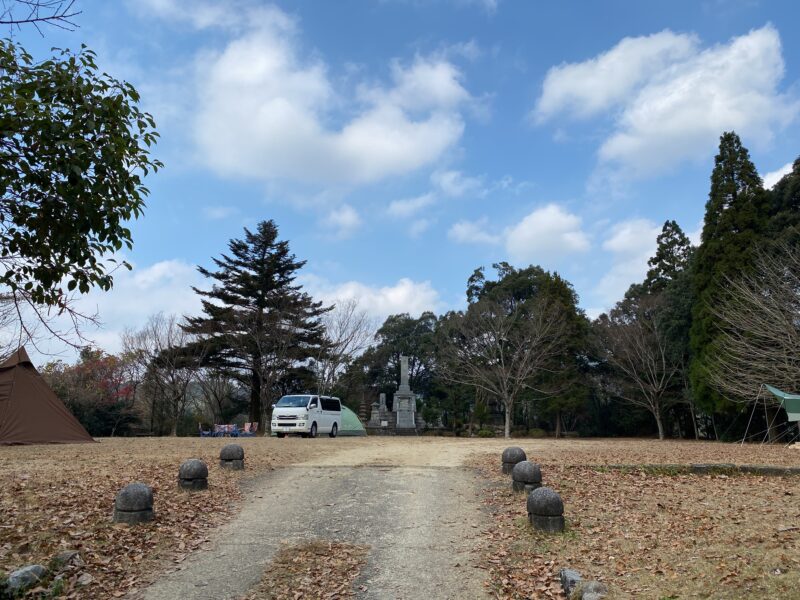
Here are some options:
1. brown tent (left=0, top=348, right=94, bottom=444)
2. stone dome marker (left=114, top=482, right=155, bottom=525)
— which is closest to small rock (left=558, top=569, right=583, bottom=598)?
stone dome marker (left=114, top=482, right=155, bottom=525)

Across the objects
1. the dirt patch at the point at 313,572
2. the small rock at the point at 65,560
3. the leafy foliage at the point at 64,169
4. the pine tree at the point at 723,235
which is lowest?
the dirt patch at the point at 313,572

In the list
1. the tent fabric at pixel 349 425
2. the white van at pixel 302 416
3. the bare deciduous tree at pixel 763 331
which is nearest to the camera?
the bare deciduous tree at pixel 763 331

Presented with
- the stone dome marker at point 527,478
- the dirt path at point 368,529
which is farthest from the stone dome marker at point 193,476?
the stone dome marker at point 527,478

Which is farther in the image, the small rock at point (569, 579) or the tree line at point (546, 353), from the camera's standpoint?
the tree line at point (546, 353)

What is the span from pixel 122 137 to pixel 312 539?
4.74 meters

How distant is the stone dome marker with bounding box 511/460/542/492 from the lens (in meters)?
8.28

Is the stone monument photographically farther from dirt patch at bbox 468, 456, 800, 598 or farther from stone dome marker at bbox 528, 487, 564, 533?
stone dome marker at bbox 528, 487, 564, 533

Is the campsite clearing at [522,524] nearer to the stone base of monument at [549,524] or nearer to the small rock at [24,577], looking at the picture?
the stone base of monument at [549,524]

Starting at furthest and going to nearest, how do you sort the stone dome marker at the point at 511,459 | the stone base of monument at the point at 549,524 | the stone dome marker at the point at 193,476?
the stone dome marker at the point at 511,459 → the stone dome marker at the point at 193,476 → the stone base of monument at the point at 549,524

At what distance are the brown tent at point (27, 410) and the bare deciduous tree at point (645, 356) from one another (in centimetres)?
2603

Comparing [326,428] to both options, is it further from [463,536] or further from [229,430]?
[463,536]

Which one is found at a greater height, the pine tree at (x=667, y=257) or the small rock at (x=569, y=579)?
the pine tree at (x=667, y=257)

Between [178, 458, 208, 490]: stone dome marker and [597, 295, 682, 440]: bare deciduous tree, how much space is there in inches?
1019

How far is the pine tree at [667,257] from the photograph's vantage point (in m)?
35.7
